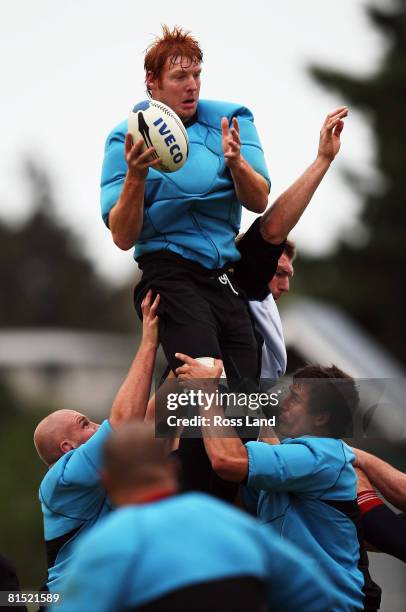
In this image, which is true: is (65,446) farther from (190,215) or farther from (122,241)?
(190,215)

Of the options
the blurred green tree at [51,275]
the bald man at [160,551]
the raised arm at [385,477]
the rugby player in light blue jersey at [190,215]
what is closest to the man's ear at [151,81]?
the rugby player in light blue jersey at [190,215]

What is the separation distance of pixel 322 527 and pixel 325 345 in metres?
11.5

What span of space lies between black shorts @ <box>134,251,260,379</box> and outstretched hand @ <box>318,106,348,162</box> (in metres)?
0.77

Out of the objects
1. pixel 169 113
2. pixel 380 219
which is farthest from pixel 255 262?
pixel 380 219

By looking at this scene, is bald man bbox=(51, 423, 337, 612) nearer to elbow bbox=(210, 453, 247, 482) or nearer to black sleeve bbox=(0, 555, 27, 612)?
elbow bbox=(210, 453, 247, 482)

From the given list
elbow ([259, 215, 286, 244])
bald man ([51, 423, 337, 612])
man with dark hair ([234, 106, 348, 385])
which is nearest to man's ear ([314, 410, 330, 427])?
man with dark hair ([234, 106, 348, 385])

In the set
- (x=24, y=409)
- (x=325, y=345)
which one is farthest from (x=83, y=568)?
(x=24, y=409)

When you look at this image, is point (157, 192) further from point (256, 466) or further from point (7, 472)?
point (7, 472)

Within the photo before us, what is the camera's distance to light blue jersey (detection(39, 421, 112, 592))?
6.65 meters

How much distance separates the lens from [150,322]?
671 cm

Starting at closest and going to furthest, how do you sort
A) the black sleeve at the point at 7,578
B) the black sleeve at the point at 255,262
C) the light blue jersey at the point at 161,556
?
the light blue jersey at the point at 161,556
the black sleeve at the point at 7,578
the black sleeve at the point at 255,262

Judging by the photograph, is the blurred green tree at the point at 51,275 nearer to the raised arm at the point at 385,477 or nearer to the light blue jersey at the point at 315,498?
the raised arm at the point at 385,477

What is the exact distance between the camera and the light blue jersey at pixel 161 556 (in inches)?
173

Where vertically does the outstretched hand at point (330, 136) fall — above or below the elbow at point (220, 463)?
above
